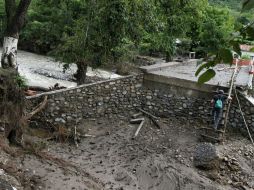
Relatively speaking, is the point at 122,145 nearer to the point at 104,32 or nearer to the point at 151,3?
the point at 104,32

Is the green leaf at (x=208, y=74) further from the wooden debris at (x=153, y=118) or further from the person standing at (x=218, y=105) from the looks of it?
the wooden debris at (x=153, y=118)

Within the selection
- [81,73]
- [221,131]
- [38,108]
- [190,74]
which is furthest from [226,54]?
[81,73]

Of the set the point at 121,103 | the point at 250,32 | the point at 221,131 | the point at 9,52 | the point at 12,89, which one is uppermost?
the point at 250,32

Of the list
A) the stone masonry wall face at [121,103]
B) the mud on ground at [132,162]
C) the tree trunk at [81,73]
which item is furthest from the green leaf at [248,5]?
the tree trunk at [81,73]

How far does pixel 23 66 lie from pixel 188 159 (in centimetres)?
1067

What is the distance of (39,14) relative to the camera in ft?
67.4

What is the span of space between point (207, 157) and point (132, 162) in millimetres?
1767

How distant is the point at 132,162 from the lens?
942 cm

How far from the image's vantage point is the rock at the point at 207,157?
9.45 meters

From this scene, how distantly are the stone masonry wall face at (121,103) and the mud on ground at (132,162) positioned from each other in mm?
373

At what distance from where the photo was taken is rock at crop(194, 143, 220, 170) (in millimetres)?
9453

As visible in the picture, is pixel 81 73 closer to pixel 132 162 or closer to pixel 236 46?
pixel 132 162

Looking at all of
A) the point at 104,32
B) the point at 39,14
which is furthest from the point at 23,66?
the point at 104,32

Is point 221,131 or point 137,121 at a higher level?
point 221,131
